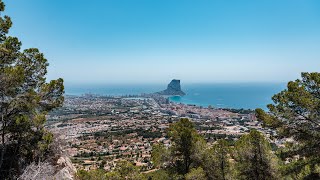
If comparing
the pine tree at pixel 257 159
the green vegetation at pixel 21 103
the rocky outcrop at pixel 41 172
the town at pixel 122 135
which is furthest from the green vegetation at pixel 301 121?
the town at pixel 122 135

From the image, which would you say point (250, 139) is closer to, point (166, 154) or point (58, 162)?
point (166, 154)

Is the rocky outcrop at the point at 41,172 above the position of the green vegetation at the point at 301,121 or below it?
below

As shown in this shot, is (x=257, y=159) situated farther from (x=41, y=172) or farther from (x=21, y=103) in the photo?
(x=21, y=103)

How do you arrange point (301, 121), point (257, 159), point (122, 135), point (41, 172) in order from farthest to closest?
point (122, 135) < point (257, 159) < point (41, 172) < point (301, 121)

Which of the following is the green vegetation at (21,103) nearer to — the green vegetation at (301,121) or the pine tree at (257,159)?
the pine tree at (257,159)

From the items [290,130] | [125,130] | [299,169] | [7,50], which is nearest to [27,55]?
[7,50]

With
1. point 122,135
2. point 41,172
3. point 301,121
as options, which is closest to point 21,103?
point 41,172

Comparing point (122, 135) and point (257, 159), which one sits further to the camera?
point (122, 135)
